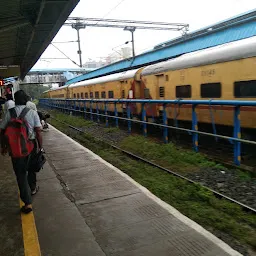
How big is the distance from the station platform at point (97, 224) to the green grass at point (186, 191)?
42 cm

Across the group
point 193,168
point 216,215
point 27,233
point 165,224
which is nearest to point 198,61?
point 193,168

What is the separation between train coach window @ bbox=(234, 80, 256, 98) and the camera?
721cm

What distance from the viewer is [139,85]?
45.0ft

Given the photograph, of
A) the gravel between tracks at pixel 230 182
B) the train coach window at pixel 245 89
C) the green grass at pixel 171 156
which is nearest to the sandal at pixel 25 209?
the gravel between tracks at pixel 230 182

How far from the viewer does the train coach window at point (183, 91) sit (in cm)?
959

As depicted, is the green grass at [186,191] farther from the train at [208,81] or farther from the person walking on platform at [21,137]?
the person walking on platform at [21,137]

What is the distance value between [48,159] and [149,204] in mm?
3700

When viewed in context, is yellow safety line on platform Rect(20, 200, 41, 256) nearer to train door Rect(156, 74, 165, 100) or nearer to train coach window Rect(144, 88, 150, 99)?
train door Rect(156, 74, 165, 100)

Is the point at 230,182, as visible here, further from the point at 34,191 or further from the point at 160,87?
the point at 160,87

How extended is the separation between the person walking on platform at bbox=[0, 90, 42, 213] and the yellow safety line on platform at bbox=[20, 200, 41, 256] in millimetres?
176

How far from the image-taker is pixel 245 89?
293 inches

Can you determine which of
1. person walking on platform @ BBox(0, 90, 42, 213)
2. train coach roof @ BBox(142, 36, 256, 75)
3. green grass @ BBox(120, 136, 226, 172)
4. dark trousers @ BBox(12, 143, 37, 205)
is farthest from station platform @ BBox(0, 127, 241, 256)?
train coach roof @ BBox(142, 36, 256, 75)

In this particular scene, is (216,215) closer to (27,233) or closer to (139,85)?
(27,233)

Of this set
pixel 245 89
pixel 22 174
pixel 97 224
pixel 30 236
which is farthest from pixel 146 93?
pixel 30 236
